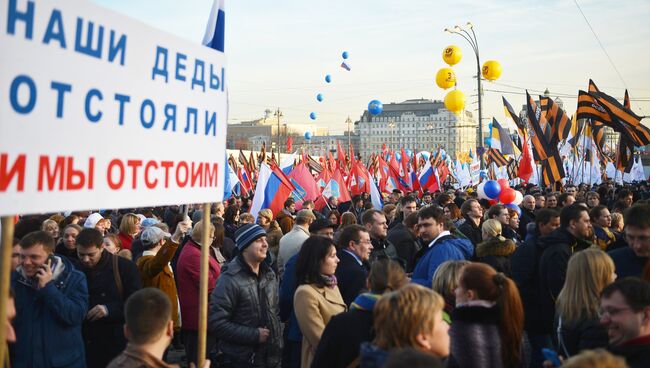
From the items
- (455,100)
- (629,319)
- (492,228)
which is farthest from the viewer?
(455,100)

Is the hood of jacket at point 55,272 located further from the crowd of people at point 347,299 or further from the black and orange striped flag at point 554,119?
the black and orange striped flag at point 554,119

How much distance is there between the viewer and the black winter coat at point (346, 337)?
3.76 meters

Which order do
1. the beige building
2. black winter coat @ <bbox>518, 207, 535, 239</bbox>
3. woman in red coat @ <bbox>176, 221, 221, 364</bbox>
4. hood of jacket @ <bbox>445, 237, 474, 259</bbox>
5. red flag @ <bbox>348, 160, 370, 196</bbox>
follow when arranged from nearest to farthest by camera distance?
hood of jacket @ <bbox>445, 237, 474, 259</bbox>, woman in red coat @ <bbox>176, 221, 221, 364</bbox>, black winter coat @ <bbox>518, 207, 535, 239</bbox>, red flag @ <bbox>348, 160, 370, 196</bbox>, the beige building

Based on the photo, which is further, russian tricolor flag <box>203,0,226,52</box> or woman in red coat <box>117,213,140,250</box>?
woman in red coat <box>117,213,140,250</box>

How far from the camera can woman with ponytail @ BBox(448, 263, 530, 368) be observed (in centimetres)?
371

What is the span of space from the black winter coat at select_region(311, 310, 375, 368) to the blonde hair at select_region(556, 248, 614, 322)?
4.32ft

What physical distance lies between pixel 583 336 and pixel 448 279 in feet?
3.12

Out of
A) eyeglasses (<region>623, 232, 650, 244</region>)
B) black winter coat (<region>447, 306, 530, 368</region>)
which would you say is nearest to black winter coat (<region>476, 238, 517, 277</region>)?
eyeglasses (<region>623, 232, 650, 244</region>)

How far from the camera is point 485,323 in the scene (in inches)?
148

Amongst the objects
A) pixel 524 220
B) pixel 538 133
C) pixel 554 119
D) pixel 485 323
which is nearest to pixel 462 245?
pixel 485 323

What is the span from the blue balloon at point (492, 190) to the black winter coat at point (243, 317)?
976 cm

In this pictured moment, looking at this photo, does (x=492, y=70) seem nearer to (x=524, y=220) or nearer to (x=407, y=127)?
(x=524, y=220)

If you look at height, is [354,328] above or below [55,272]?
below

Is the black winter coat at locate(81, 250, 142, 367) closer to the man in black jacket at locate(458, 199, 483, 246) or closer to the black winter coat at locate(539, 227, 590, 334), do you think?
the black winter coat at locate(539, 227, 590, 334)
